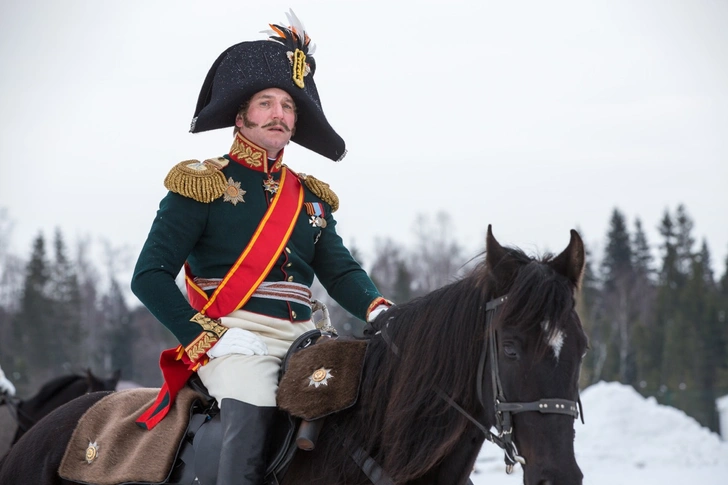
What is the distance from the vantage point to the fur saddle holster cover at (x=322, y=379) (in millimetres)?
3693

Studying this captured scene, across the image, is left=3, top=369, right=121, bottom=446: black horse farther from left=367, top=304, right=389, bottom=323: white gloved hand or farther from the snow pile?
the snow pile

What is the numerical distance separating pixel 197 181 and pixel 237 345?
0.81m

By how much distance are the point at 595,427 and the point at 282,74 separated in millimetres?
14753

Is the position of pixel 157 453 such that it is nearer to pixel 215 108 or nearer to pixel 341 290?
pixel 341 290

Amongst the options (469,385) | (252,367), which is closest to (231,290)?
(252,367)

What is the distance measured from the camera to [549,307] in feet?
10.6

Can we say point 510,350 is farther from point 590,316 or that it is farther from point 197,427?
point 590,316

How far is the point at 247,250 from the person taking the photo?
4117 mm

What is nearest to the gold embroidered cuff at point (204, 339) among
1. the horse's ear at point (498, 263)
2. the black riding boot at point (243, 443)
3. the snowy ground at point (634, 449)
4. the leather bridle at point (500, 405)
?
the black riding boot at point (243, 443)

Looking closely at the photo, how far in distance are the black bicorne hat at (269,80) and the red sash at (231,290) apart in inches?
22.9

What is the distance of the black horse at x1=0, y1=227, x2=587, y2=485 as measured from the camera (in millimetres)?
3174

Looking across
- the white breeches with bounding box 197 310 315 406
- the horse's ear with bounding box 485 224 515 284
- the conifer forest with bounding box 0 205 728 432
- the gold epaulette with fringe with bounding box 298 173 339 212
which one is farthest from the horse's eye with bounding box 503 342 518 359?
the conifer forest with bounding box 0 205 728 432

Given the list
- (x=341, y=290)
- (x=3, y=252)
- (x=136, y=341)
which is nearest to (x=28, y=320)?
(x=136, y=341)

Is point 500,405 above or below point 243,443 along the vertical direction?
above
